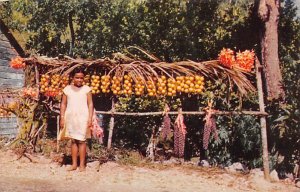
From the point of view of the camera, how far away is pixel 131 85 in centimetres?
805

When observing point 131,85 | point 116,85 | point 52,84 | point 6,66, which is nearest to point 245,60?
point 131,85

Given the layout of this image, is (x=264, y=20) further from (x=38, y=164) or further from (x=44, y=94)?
(x=38, y=164)

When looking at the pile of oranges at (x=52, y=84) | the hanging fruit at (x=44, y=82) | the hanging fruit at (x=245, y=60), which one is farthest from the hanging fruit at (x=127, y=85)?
the hanging fruit at (x=245, y=60)

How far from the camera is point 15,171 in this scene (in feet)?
24.7

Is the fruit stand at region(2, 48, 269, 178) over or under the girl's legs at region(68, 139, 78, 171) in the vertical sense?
over

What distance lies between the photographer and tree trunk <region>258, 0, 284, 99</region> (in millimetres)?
9969

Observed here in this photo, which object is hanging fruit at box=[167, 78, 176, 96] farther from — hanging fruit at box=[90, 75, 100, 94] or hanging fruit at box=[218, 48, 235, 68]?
hanging fruit at box=[90, 75, 100, 94]

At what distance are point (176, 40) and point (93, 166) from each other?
311 inches

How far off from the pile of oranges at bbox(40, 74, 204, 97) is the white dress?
735mm

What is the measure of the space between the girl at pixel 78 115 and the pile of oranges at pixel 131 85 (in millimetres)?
732

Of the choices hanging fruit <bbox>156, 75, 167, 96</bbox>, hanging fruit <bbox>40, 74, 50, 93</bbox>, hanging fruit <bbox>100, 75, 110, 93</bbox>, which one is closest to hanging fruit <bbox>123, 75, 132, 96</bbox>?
hanging fruit <bbox>100, 75, 110, 93</bbox>

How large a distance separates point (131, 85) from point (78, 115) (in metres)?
1.28

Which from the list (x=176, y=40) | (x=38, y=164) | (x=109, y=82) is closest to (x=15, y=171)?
(x=38, y=164)

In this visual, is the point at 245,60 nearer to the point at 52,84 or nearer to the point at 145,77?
the point at 145,77
